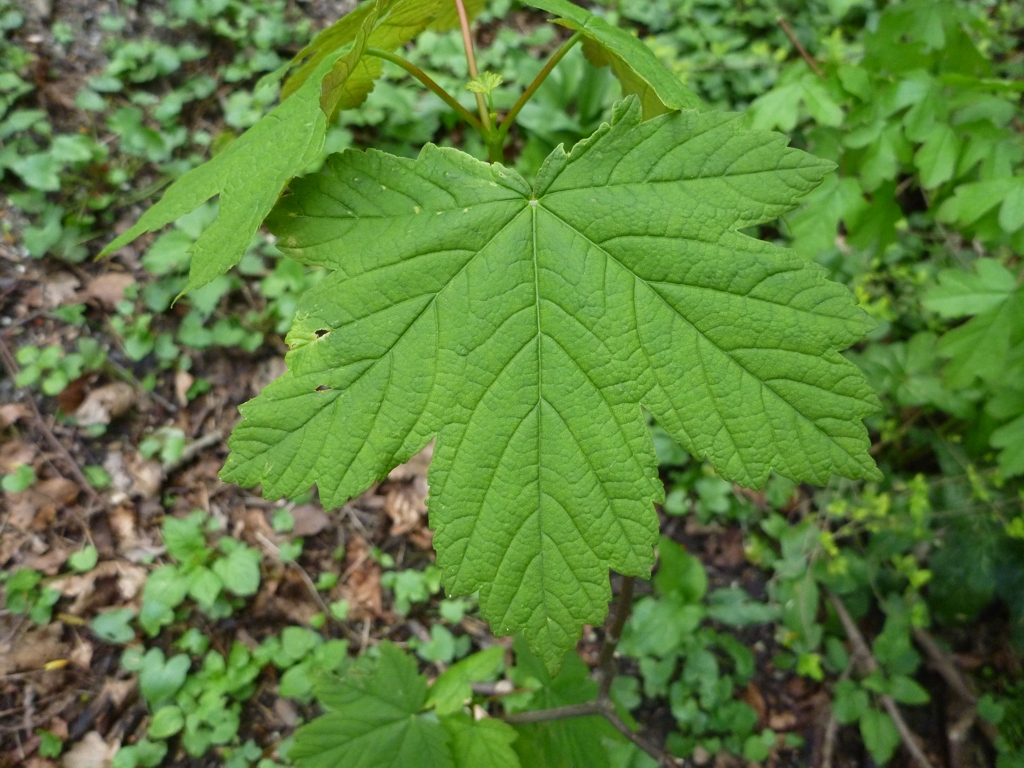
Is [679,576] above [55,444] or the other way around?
the other way around

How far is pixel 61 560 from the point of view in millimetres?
2570

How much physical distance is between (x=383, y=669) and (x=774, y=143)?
5.28ft

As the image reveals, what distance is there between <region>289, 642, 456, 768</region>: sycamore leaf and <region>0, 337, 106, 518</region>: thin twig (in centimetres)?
165

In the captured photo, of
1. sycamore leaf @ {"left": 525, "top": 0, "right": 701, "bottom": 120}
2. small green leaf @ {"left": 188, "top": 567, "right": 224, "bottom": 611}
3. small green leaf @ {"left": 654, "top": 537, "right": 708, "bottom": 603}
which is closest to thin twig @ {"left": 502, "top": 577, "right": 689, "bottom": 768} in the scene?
small green leaf @ {"left": 654, "top": 537, "right": 708, "bottom": 603}

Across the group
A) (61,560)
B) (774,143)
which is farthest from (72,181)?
(774,143)

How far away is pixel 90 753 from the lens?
2.30 m

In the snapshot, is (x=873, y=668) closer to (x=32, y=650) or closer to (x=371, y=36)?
(x=371, y=36)

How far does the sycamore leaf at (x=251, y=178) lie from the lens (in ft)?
3.07

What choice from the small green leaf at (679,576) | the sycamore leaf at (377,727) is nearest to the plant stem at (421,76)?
the sycamore leaf at (377,727)

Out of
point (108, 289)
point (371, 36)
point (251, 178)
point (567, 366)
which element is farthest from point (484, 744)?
point (108, 289)

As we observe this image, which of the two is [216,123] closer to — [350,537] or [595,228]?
[350,537]

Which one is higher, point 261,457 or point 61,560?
point 261,457

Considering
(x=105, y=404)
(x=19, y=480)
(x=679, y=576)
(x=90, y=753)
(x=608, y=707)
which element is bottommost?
(x=90, y=753)

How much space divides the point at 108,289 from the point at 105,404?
0.63 meters
